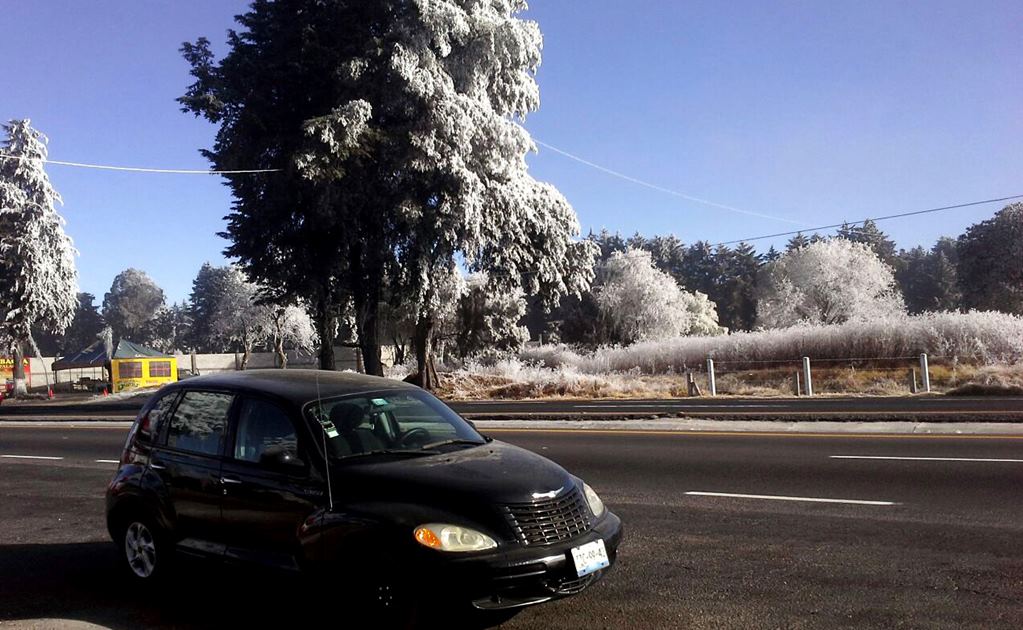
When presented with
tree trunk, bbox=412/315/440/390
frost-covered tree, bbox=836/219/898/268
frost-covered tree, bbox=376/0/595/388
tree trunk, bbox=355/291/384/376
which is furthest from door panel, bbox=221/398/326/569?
frost-covered tree, bbox=836/219/898/268

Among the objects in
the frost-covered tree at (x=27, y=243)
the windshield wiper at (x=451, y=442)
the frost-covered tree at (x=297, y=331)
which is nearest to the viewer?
the windshield wiper at (x=451, y=442)

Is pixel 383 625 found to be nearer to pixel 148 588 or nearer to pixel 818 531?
pixel 148 588

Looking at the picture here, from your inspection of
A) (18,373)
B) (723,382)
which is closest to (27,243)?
(18,373)

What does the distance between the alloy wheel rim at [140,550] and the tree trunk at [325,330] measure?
26019 mm

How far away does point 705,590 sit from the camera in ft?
19.8

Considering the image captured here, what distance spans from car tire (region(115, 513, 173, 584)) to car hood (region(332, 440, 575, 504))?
6.36ft

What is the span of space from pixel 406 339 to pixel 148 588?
2080 inches

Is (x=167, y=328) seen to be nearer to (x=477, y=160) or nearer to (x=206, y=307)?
(x=206, y=307)

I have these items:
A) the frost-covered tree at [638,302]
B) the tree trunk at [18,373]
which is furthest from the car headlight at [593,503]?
the frost-covered tree at [638,302]

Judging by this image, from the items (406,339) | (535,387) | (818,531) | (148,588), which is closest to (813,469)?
(818,531)

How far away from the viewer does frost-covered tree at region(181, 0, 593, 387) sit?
28.8 metres

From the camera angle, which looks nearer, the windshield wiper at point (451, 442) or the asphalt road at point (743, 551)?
the asphalt road at point (743, 551)

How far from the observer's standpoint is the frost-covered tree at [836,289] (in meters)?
63.7

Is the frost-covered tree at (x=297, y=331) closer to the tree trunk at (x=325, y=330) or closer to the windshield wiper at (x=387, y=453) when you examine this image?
the tree trunk at (x=325, y=330)
